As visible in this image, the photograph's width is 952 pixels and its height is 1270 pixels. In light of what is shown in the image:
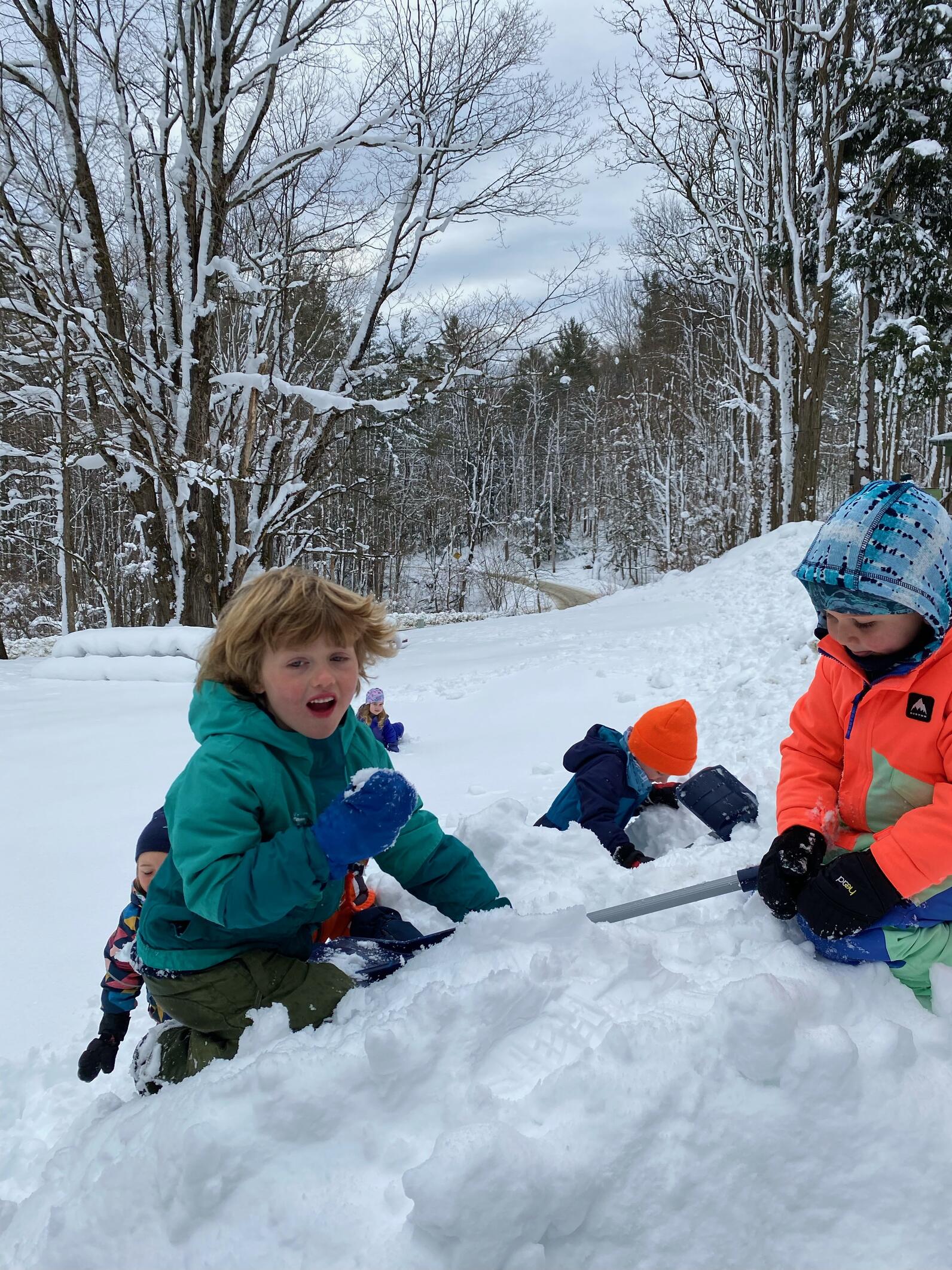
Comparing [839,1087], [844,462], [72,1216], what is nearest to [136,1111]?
[72,1216]

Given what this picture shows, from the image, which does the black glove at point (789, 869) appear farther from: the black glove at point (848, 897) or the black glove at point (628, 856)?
the black glove at point (628, 856)

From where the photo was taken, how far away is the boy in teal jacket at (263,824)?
5.12ft

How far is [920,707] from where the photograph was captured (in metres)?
1.80

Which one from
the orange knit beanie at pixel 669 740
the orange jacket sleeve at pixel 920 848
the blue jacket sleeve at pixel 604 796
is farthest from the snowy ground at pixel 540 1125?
the orange knit beanie at pixel 669 740

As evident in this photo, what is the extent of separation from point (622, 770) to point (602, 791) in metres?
0.15

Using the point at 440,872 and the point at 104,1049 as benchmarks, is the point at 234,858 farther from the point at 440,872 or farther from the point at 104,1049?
the point at 104,1049

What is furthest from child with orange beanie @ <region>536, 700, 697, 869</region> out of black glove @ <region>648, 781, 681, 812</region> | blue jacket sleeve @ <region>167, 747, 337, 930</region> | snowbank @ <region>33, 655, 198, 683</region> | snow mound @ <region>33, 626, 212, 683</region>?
snow mound @ <region>33, 626, 212, 683</region>

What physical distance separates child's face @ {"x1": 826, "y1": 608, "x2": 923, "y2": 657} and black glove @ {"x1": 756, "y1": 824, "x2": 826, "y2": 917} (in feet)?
1.71

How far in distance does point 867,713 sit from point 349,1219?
1671mm

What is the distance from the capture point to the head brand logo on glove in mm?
1778

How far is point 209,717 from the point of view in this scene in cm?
174

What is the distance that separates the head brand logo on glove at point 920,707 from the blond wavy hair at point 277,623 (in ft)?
4.62

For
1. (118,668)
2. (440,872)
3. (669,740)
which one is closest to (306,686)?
(440,872)

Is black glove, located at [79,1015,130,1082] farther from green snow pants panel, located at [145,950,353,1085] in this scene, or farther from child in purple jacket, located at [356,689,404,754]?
child in purple jacket, located at [356,689,404,754]
